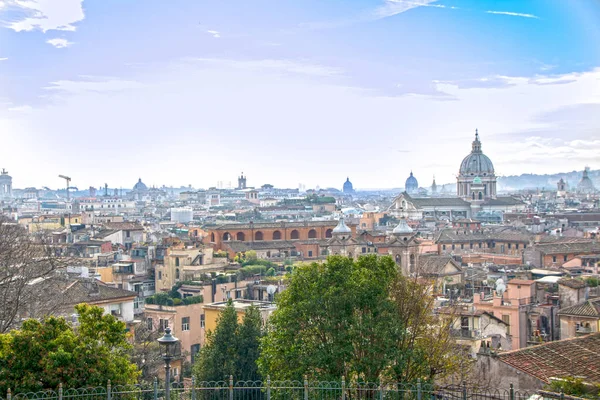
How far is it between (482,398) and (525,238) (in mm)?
46681

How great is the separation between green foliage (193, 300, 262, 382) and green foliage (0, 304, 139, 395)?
8.19 m

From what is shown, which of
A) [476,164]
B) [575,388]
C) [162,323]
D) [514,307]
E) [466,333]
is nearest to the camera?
[575,388]

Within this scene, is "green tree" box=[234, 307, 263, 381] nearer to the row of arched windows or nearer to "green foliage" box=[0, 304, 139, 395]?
"green foliage" box=[0, 304, 139, 395]

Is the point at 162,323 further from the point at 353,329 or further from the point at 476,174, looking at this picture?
the point at 476,174

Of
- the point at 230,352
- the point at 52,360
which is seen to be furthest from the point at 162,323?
the point at 52,360

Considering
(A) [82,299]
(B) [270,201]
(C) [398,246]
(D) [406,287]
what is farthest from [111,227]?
(B) [270,201]

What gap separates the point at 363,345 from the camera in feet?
47.4

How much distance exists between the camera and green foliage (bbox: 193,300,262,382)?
68.7 ft

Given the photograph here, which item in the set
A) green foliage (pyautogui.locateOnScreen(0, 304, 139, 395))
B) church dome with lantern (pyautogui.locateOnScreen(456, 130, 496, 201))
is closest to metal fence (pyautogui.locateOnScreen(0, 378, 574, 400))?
green foliage (pyautogui.locateOnScreen(0, 304, 139, 395))

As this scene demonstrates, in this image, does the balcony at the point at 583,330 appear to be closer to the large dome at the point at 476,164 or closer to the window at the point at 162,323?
the window at the point at 162,323

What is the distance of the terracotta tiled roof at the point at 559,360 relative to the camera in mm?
15117

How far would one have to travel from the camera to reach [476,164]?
486 feet

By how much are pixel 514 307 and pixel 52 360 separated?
621 inches

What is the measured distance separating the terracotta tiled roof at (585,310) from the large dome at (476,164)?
12578cm
